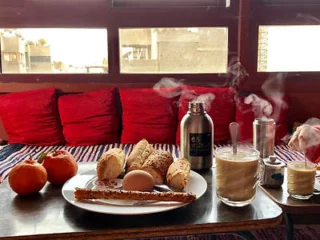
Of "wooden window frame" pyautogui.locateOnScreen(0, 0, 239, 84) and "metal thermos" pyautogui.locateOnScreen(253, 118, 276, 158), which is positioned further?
"wooden window frame" pyautogui.locateOnScreen(0, 0, 239, 84)

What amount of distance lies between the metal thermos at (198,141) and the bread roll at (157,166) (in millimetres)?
149

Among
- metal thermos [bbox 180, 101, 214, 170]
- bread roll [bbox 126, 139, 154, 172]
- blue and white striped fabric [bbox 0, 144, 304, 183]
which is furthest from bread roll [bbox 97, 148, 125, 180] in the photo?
blue and white striped fabric [bbox 0, 144, 304, 183]

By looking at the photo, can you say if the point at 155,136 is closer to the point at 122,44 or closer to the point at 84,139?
the point at 84,139

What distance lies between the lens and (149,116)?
2697 mm

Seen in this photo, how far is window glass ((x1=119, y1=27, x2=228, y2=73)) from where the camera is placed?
296 centimetres

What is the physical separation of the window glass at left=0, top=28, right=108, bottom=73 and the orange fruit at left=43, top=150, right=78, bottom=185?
192 cm

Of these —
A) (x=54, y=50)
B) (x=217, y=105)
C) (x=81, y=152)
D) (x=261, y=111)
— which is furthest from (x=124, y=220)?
(x=54, y=50)

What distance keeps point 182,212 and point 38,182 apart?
0.44 meters

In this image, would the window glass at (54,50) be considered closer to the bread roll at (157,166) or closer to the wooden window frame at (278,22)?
the wooden window frame at (278,22)

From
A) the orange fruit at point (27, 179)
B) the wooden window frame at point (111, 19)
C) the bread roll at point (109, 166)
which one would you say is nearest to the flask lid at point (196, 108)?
the bread roll at point (109, 166)

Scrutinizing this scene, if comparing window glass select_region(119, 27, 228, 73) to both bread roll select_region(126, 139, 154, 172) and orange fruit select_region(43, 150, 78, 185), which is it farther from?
orange fruit select_region(43, 150, 78, 185)

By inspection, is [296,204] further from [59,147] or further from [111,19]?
[111,19]

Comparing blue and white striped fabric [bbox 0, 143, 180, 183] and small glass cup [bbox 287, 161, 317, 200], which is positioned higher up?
small glass cup [bbox 287, 161, 317, 200]

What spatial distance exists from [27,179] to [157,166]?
15.4 inches
